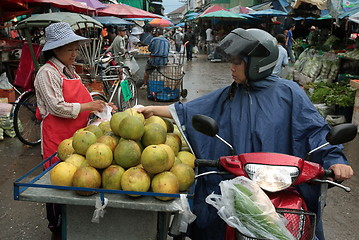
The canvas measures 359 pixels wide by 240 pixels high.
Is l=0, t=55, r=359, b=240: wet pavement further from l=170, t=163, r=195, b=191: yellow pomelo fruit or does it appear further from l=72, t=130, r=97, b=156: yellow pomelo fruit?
l=170, t=163, r=195, b=191: yellow pomelo fruit

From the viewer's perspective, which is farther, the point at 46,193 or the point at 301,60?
the point at 301,60

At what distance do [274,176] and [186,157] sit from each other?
75 cm

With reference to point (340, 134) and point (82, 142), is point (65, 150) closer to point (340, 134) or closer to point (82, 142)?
point (82, 142)

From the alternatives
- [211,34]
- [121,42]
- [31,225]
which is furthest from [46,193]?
[211,34]

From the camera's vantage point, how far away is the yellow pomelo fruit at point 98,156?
1.90m

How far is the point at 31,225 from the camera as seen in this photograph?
354cm

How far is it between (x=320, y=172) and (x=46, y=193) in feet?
4.64

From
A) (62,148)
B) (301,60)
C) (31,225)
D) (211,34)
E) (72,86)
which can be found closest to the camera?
(62,148)

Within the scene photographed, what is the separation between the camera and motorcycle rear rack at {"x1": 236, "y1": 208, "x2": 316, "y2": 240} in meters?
1.56

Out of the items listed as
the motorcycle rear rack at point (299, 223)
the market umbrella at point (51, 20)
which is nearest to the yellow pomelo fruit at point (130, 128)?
the motorcycle rear rack at point (299, 223)

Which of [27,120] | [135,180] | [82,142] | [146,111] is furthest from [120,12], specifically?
[135,180]

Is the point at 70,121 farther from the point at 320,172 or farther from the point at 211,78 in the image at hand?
the point at 211,78

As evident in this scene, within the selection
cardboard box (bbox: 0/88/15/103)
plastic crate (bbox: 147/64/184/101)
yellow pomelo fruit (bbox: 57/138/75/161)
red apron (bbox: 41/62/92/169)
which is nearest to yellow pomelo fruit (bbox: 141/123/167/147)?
yellow pomelo fruit (bbox: 57/138/75/161)

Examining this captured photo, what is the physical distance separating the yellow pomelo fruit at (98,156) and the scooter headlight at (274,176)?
828 mm
